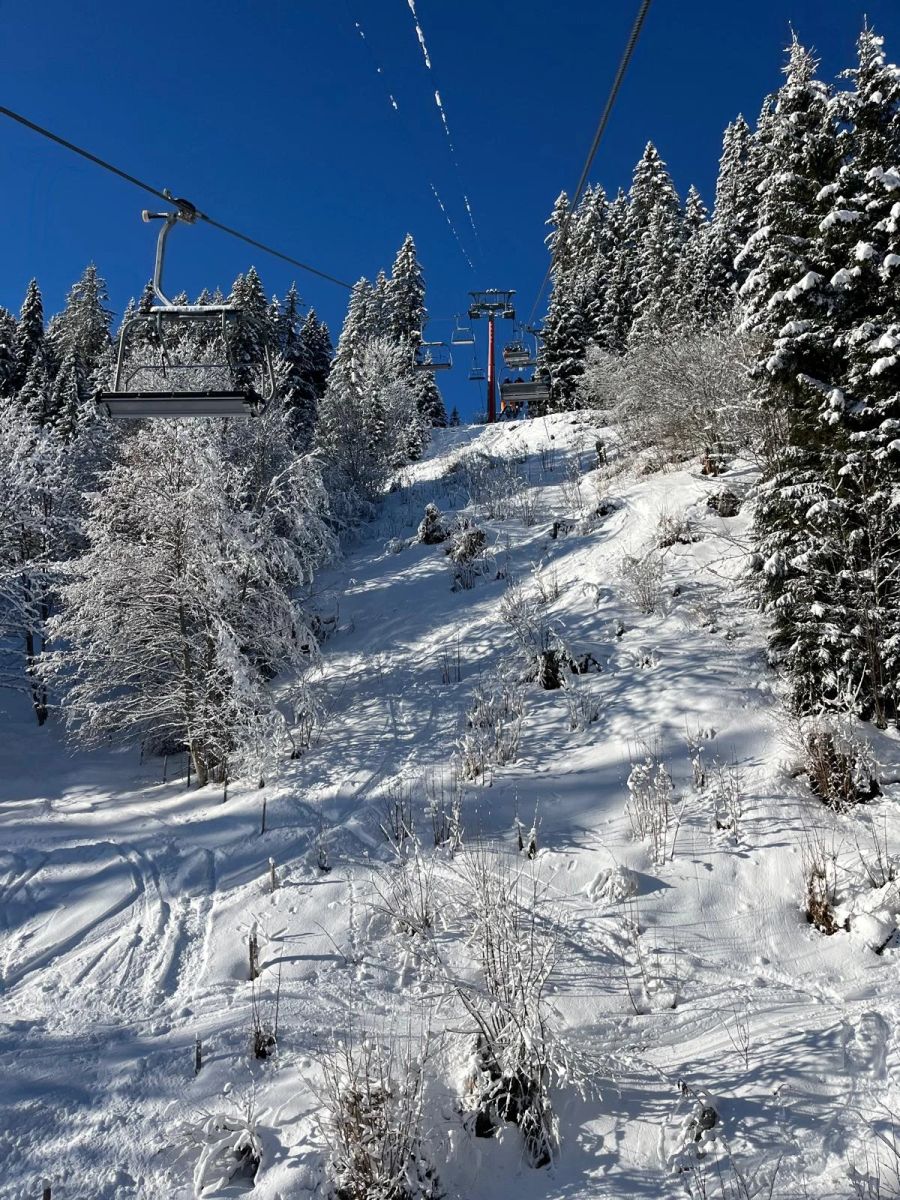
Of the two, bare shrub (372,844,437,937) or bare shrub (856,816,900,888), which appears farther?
bare shrub (372,844,437,937)

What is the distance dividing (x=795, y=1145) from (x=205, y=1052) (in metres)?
3.12

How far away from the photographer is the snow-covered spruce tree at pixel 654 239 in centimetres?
2586

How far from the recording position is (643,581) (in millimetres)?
9328

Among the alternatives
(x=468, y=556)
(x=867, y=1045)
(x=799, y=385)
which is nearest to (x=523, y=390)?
(x=468, y=556)

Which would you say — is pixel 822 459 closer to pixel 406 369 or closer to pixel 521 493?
pixel 521 493

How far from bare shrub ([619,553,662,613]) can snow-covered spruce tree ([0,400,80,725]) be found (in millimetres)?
10683

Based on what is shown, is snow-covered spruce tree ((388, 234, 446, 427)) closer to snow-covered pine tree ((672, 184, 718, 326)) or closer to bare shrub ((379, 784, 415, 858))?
snow-covered pine tree ((672, 184, 718, 326))

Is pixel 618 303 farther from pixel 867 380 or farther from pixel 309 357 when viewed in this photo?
pixel 867 380

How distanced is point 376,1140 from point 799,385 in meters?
7.56

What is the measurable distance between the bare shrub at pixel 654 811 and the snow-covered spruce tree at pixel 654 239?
1730 centimetres

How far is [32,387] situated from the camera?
3547 cm

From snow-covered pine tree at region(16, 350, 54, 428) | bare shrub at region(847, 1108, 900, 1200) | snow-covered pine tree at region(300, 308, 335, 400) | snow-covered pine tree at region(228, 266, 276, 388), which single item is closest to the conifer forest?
bare shrub at region(847, 1108, 900, 1200)

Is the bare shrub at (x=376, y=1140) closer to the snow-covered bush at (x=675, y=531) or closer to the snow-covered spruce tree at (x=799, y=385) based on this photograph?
the snow-covered spruce tree at (x=799, y=385)

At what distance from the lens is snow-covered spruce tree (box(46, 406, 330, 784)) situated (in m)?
9.09
